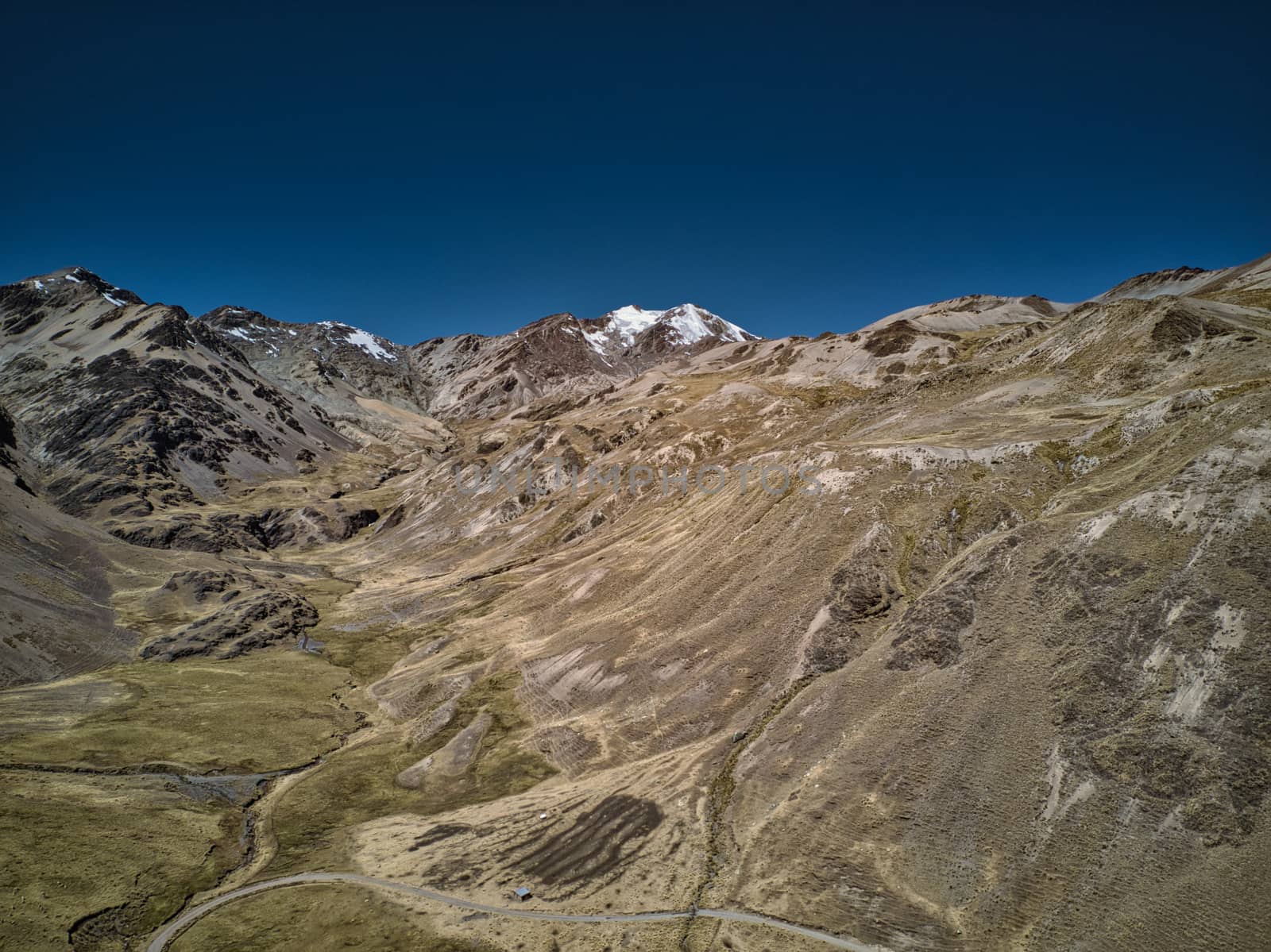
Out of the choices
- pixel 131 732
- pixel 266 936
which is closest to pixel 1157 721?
pixel 266 936

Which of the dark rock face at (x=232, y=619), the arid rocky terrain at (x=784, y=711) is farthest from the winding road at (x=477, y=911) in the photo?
the dark rock face at (x=232, y=619)

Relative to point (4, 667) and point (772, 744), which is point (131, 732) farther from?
point (772, 744)

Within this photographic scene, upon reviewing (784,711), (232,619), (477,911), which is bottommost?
(477,911)

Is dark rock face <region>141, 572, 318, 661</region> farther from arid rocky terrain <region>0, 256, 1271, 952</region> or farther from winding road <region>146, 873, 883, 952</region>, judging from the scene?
winding road <region>146, 873, 883, 952</region>

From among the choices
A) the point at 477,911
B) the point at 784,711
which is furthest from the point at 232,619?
the point at 784,711

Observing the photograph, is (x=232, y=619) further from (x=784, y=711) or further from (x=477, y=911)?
(x=784, y=711)

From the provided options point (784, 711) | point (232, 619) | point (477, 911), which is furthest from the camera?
point (232, 619)

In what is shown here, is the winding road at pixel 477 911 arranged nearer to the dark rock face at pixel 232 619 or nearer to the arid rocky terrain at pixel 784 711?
the arid rocky terrain at pixel 784 711

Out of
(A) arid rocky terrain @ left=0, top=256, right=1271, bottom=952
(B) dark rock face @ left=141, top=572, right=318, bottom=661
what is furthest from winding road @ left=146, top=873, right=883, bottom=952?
(B) dark rock face @ left=141, top=572, right=318, bottom=661
